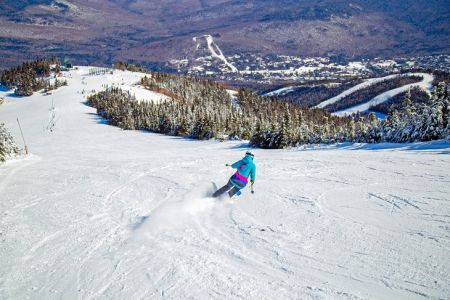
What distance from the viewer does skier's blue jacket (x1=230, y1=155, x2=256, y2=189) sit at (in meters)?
14.5

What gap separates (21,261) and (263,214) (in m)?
7.39

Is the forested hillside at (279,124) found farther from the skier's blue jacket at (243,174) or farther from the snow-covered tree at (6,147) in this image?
the snow-covered tree at (6,147)

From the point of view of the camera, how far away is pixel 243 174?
14.7 meters

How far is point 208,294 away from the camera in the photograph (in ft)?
26.5

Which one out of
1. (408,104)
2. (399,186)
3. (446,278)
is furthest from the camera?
(408,104)

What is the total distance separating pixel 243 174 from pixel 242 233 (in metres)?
3.97

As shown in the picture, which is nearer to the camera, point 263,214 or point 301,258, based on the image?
point 301,258

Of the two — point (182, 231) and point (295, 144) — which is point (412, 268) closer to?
point (182, 231)

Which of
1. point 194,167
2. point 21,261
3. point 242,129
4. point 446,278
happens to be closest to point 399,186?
point 446,278

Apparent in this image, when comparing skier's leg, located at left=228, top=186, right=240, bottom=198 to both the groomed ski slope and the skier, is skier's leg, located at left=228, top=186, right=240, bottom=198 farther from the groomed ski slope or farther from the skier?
the groomed ski slope

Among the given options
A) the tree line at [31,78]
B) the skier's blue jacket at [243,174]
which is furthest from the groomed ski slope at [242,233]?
the tree line at [31,78]

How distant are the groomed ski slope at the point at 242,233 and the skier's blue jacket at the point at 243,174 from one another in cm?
58

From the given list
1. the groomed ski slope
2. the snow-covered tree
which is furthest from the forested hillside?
the snow-covered tree

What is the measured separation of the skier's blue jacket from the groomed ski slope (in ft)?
1.91
